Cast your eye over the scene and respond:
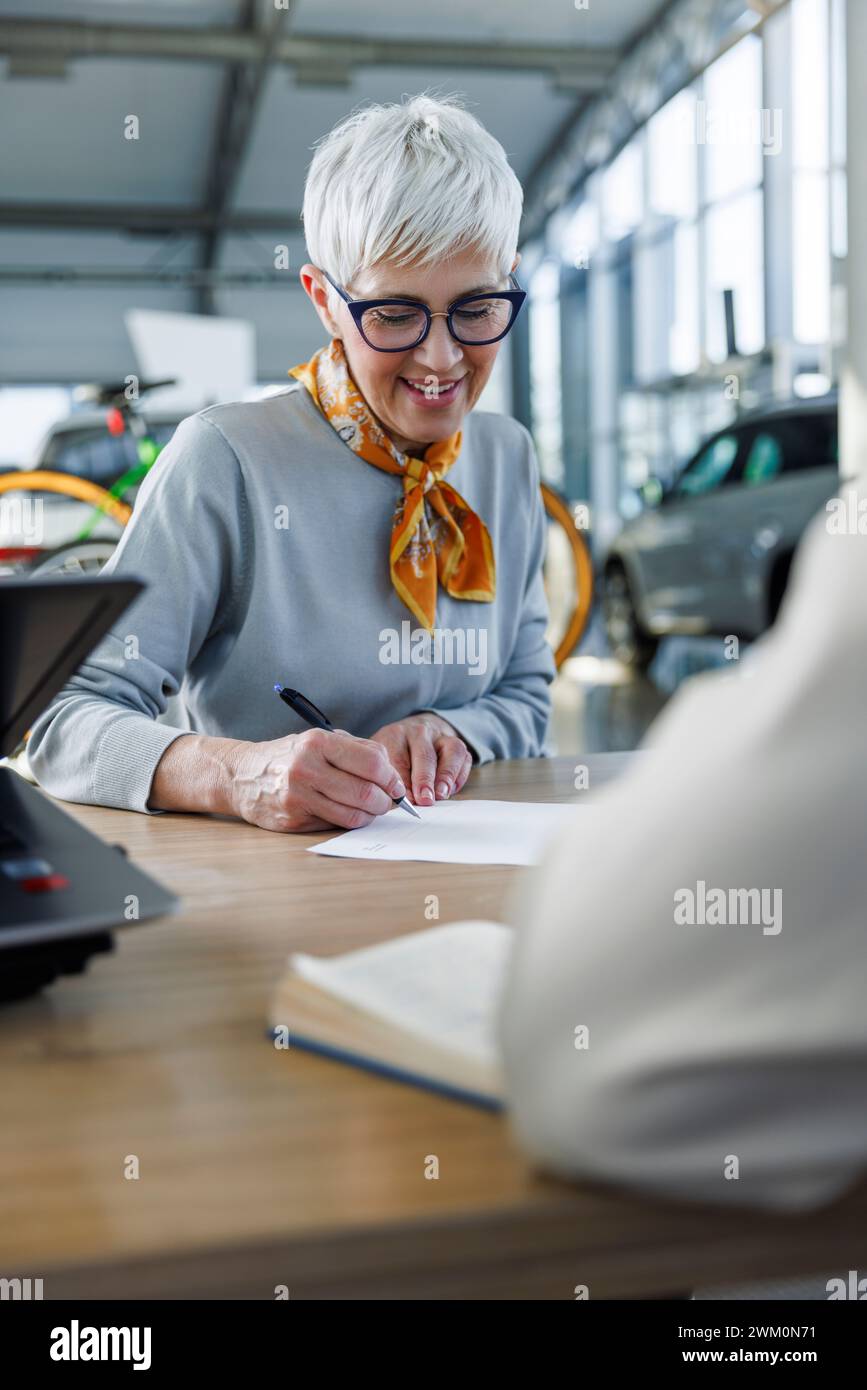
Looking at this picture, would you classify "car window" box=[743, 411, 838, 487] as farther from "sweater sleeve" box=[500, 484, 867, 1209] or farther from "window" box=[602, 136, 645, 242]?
"sweater sleeve" box=[500, 484, 867, 1209]

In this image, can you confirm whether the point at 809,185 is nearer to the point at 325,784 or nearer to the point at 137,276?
the point at 137,276

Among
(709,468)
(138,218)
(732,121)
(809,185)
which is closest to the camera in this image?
(709,468)

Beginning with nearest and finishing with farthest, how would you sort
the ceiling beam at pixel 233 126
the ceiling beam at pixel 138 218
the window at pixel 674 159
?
the ceiling beam at pixel 233 126 < the window at pixel 674 159 < the ceiling beam at pixel 138 218

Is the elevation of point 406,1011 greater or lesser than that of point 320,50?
lesser

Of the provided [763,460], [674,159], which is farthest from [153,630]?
[674,159]

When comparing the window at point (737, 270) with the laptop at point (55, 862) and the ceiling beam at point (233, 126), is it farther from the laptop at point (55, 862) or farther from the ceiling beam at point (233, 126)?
the laptop at point (55, 862)

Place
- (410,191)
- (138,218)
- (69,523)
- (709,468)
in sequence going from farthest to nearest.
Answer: (138,218) → (709,468) → (69,523) → (410,191)

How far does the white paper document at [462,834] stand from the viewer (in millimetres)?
953

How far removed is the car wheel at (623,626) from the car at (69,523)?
3238 millimetres

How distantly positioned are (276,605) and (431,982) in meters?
0.88

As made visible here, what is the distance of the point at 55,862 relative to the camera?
2.19 ft

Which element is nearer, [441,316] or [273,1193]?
[273,1193]

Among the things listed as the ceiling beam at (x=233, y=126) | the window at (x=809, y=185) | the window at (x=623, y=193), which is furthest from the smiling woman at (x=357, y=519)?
the window at (x=623, y=193)
